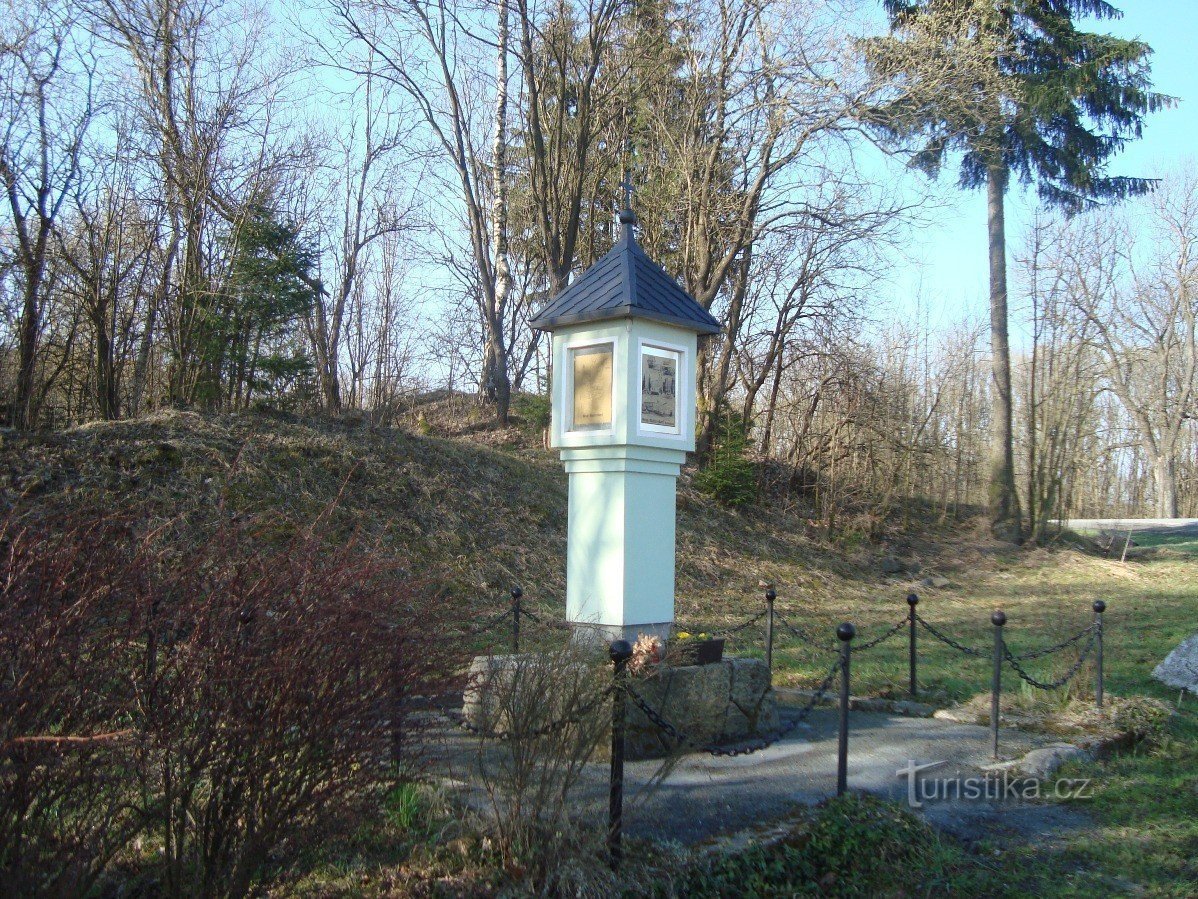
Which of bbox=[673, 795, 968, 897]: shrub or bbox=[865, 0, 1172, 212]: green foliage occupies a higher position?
bbox=[865, 0, 1172, 212]: green foliage

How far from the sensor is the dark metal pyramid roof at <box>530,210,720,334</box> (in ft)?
26.6

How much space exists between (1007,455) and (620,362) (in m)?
19.4

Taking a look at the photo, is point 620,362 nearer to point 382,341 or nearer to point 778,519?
point 382,341

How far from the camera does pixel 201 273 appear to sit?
16000 millimetres

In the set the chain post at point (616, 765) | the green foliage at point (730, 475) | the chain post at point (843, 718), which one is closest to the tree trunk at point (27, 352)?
the chain post at point (616, 765)

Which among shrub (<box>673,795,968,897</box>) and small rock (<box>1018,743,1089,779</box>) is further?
small rock (<box>1018,743,1089,779</box>)

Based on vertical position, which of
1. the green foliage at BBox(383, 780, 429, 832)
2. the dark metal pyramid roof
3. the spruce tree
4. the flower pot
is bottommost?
the green foliage at BBox(383, 780, 429, 832)

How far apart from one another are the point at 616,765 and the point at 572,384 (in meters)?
4.39

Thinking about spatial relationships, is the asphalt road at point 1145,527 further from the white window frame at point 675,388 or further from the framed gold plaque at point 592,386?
the framed gold plaque at point 592,386

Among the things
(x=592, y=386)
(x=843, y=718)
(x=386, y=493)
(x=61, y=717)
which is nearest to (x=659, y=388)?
(x=592, y=386)

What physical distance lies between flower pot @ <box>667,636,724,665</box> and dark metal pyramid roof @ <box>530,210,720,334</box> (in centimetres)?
275

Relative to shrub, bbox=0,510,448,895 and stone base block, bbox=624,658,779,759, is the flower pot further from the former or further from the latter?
shrub, bbox=0,510,448,895

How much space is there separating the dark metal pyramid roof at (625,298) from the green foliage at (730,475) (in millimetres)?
13118

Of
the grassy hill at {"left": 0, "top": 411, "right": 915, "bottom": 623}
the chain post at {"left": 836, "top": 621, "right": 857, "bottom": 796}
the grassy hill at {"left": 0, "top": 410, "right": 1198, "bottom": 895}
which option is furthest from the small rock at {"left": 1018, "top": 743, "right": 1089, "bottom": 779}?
the grassy hill at {"left": 0, "top": 411, "right": 915, "bottom": 623}
